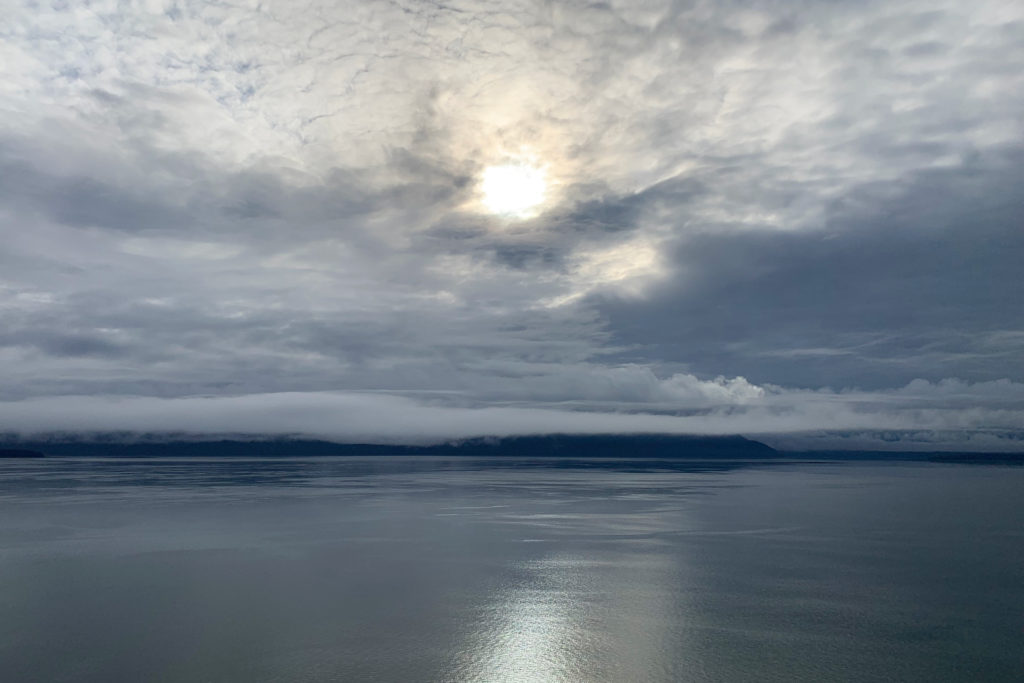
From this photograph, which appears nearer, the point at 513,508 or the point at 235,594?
the point at 235,594

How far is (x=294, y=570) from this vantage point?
3094 centimetres

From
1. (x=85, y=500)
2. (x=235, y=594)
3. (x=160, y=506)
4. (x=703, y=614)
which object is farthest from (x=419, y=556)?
(x=85, y=500)

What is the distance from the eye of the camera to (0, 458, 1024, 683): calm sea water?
18.9 metres

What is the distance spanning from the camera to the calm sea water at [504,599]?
745 inches

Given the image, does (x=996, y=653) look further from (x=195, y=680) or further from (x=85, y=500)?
(x=85, y=500)

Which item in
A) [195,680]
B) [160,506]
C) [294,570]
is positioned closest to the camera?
[195,680]

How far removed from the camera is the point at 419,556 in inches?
1364

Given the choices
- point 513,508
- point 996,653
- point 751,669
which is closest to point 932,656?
point 996,653

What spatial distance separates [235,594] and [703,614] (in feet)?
58.9

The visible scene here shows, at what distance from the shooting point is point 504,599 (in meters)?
25.7

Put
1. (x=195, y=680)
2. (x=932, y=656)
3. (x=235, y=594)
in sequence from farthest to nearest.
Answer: (x=235, y=594)
(x=932, y=656)
(x=195, y=680)

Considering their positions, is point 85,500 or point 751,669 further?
point 85,500

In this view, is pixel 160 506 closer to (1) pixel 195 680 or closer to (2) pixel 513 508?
(2) pixel 513 508

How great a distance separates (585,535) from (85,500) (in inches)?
2063
